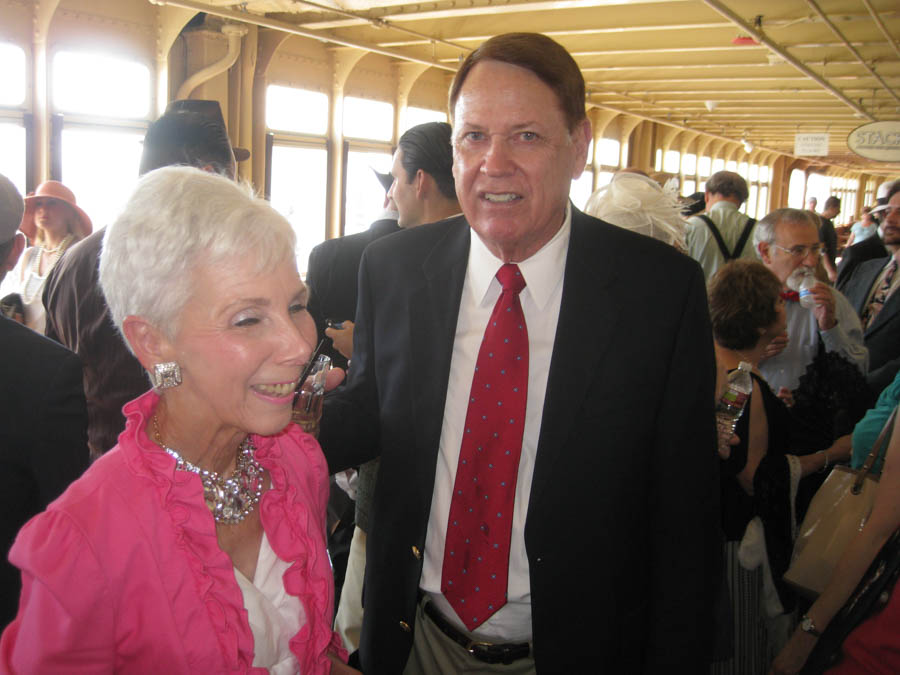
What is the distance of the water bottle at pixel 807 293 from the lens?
113 inches

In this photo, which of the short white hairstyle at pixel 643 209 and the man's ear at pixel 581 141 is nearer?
the man's ear at pixel 581 141

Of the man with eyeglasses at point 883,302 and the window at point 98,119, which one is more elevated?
the window at point 98,119

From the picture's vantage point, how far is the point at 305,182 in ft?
26.5

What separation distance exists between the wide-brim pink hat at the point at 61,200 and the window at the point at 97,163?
1.33 metres

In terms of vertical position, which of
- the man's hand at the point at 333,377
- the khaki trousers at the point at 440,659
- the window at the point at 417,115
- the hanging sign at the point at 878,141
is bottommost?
the khaki trousers at the point at 440,659

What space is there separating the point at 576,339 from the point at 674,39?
27.3 ft

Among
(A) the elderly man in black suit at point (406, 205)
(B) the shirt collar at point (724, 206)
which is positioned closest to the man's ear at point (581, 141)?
(A) the elderly man in black suit at point (406, 205)

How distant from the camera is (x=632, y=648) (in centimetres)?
149

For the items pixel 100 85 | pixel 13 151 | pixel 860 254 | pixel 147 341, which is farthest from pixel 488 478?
pixel 100 85

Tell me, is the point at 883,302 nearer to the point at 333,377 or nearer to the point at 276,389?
the point at 333,377

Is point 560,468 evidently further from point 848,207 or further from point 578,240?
point 848,207

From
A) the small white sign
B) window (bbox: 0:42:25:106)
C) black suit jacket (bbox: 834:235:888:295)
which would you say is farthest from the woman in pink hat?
the small white sign

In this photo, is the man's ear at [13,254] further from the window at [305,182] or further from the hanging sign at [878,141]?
the hanging sign at [878,141]

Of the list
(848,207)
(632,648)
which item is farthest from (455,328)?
(848,207)
